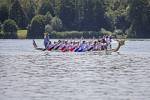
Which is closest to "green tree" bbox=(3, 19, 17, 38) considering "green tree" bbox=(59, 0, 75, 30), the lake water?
"green tree" bbox=(59, 0, 75, 30)

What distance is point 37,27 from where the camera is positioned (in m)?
147

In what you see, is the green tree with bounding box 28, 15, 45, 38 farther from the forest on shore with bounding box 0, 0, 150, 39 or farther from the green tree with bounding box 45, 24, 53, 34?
the green tree with bounding box 45, 24, 53, 34

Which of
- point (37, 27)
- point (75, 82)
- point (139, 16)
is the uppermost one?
point (139, 16)

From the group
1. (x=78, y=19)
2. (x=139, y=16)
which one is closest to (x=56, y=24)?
(x=78, y=19)

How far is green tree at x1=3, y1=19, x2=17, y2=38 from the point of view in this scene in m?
148

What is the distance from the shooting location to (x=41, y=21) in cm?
14700

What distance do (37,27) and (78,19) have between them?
958 cm

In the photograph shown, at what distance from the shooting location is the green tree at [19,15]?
509 ft

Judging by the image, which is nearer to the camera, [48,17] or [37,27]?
[37,27]

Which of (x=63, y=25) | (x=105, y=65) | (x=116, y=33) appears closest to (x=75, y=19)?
(x=63, y=25)

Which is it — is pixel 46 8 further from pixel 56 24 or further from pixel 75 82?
pixel 75 82

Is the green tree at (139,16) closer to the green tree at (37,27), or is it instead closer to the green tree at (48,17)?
the green tree at (48,17)

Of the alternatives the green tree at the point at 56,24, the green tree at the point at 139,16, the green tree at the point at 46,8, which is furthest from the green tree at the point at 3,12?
the green tree at the point at 139,16

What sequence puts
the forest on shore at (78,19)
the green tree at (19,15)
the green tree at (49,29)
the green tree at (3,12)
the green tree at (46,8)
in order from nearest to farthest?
the forest on shore at (78,19), the green tree at (49,29), the green tree at (19,15), the green tree at (46,8), the green tree at (3,12)
